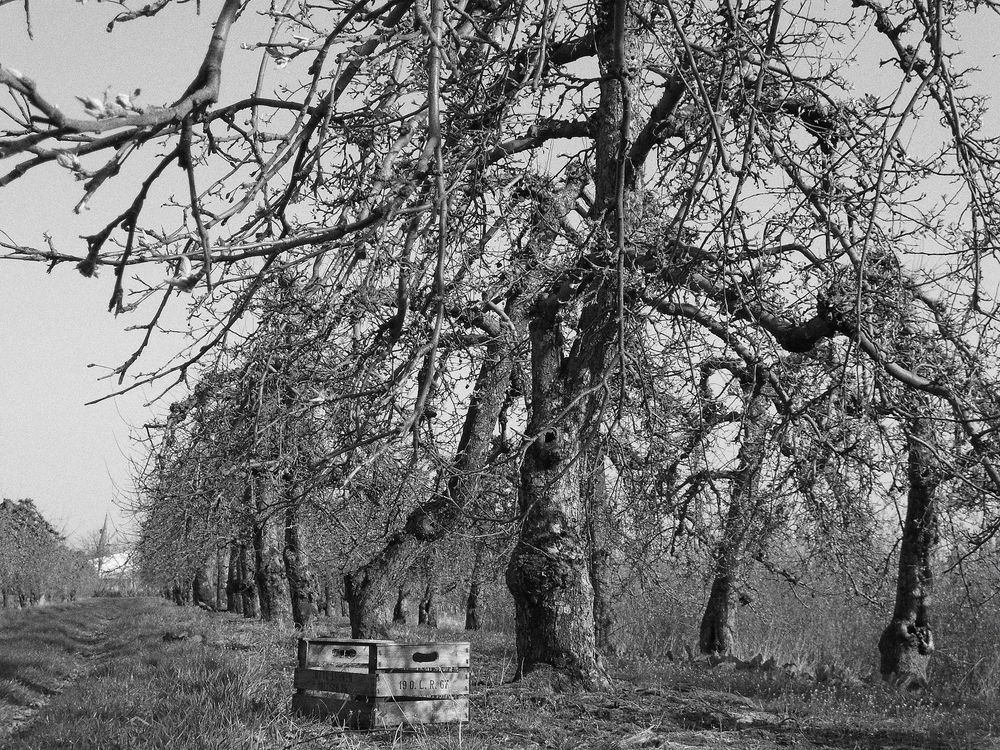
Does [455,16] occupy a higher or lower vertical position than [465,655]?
higher

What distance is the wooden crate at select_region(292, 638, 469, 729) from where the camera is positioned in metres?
6.25

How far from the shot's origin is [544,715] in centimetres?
614

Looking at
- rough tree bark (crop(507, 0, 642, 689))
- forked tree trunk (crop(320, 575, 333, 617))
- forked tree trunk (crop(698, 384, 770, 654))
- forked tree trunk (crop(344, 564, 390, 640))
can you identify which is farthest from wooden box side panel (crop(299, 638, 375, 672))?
forked tree trunk (crop(320, 575, 333, 617))

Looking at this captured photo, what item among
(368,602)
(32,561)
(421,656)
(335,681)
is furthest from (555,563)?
(32,561)

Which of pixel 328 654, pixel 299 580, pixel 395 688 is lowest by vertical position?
pixel 395 688

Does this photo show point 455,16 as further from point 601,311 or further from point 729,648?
point 729,648

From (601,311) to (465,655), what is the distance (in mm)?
2660

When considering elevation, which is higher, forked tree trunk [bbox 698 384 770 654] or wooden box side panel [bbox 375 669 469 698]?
forked tree trunk [bbox 698 384 770 654]

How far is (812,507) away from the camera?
7512 mm

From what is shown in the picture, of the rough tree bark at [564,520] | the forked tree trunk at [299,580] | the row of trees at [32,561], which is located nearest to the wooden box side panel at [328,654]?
the rough tree bark at [564,520]

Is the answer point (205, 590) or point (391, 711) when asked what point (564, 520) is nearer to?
point (391, 711)

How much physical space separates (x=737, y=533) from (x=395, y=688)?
445cm

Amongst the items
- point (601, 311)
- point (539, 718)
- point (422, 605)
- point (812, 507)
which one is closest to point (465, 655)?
point (539, 718)

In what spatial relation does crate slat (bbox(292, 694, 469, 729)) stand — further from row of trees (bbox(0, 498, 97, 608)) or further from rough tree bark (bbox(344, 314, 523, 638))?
row of trees (bbox(0, 498, 97, 608))
